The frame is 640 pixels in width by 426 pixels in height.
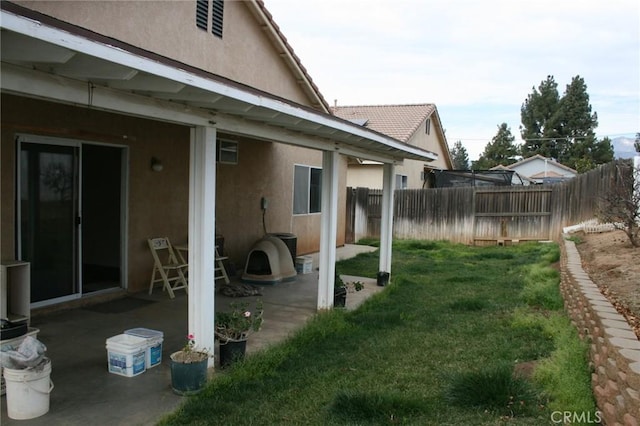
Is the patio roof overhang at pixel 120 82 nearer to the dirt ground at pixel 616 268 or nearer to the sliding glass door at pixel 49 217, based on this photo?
the sliding glass door at pixel 49 217

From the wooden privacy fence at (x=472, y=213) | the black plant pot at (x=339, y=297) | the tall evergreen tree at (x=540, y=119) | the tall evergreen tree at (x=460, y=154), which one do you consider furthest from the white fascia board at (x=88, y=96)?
the tall evergreen tree at (x=460, y=154)

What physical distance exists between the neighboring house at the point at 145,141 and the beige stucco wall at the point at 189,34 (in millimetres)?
22

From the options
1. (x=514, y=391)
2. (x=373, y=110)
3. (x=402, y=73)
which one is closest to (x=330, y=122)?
(x=514, y=391)

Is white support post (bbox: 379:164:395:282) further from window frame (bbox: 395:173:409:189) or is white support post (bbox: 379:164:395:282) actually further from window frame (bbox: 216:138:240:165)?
window frame (bbox: 395:173:409:189)

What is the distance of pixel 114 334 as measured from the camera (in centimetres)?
511

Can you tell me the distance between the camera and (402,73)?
1021 inches

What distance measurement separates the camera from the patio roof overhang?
233 cm

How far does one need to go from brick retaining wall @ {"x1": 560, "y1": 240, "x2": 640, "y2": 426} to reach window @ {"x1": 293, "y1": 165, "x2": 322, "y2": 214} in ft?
23.1

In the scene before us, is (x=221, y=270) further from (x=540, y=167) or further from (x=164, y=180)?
(x=540, y=167)

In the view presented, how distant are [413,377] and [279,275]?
432 centimetres

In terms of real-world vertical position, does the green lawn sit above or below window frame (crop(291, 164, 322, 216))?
below

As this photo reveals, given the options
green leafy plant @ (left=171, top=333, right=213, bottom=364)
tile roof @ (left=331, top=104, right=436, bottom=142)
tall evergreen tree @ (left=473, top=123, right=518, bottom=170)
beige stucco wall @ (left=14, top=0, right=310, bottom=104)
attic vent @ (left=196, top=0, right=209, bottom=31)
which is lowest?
green leafy plant @ (left=171, top=333, right=213, bottom=364)

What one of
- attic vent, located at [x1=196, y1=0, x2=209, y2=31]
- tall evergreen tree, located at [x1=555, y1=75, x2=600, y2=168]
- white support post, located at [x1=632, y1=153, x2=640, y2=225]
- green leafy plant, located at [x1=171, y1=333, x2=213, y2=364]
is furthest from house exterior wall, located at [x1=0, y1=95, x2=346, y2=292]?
tall evergreen tree, located at [x1=555, y1=75, x2=600, y2=168]

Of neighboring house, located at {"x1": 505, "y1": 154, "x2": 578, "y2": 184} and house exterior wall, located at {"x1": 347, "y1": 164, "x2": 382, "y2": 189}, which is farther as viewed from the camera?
neighboring house, located at {"x1": 505, "y1": 154, "x2": 578, "y2": 184}
